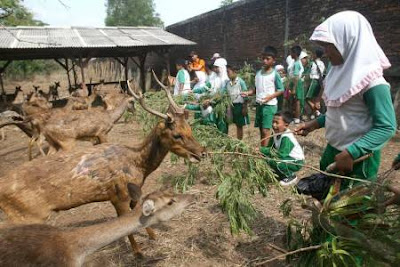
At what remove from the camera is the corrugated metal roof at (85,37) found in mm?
14328

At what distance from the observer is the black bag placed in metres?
2.66

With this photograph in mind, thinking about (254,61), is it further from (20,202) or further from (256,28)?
(20,202)

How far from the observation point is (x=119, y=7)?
50781 millimetres

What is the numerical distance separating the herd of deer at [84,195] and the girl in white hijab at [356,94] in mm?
1455

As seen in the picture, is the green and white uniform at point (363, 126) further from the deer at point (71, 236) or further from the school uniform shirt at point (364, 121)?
the deer at point (71, 236)

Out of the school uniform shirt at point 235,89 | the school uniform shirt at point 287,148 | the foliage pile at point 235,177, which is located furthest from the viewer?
the school uniform shirt at point 235,89

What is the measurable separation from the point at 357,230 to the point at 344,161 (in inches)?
18.4

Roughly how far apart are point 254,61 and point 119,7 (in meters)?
41.9

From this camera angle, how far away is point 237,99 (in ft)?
22.2

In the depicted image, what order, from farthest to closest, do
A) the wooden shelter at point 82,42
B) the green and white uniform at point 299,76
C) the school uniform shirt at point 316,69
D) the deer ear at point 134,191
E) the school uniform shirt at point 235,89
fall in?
the wooden shelter at point 82,42
the green and white uniform at point 299,76
the school uniform shirt at point 316,69
the school uniform shirt at point 235,89
the deer ear at point 134,191

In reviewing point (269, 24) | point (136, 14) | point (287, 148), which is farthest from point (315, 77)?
point (136, 14)

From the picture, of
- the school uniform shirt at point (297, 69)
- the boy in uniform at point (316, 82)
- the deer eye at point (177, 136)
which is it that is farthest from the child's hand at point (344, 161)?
the school uniform shirt at point (297, 69)

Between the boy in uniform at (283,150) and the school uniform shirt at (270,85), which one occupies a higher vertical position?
the school uniform shirt at (270,85)

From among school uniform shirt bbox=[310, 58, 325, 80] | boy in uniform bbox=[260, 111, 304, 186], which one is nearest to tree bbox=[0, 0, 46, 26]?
boy in uniform bbox=[260, 111, 304, 186]
